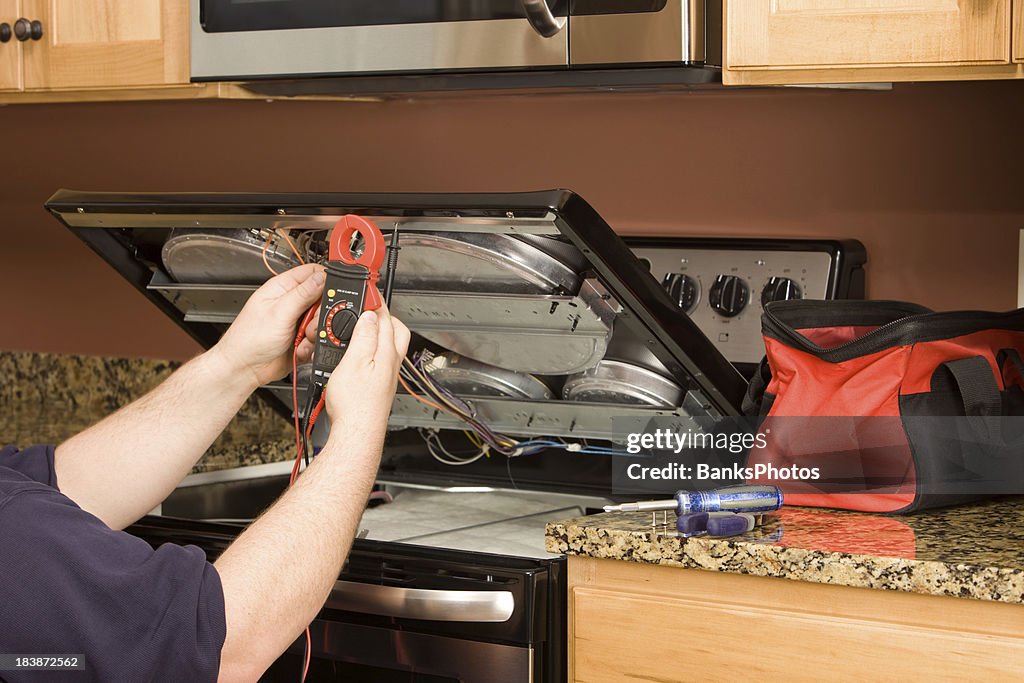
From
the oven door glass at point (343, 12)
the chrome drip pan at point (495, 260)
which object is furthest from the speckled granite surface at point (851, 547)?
the oven door glass at point (343, 12)

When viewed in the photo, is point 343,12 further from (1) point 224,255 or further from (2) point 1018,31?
(2) point 1018,31

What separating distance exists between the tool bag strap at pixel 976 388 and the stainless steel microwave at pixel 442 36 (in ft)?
1.52

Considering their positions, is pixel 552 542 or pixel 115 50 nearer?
pixel 552 542

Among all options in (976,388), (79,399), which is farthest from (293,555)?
(79,399)

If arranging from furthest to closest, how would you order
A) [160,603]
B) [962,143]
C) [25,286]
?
[25,286]
[962,143]
[160,603]

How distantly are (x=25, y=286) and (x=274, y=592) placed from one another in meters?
1.88

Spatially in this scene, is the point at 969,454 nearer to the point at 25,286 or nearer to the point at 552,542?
the point at 552,542

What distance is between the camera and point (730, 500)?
1.29 meters

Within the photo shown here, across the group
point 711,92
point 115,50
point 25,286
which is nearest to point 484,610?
→ point 711,92

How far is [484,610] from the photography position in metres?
1.32

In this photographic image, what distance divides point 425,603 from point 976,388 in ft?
2.18

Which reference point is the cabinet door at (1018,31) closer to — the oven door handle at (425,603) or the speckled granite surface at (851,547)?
the speckled granite surface at (851,547)

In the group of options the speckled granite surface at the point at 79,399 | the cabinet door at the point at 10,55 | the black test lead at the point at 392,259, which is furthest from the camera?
the speckled granite surface at the point at 79,399

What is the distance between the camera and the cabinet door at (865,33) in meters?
1.33
